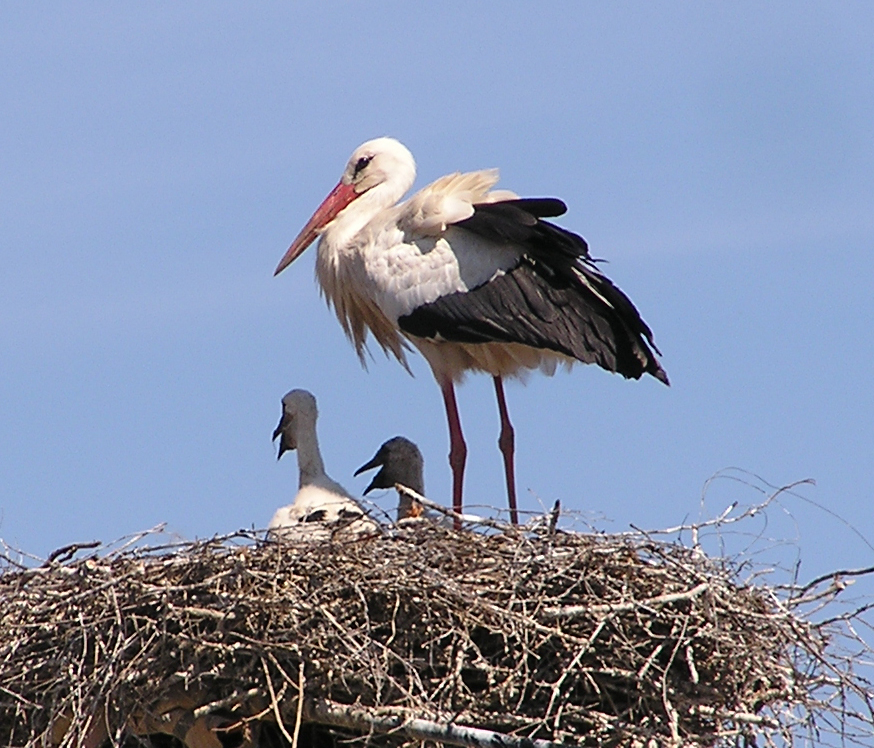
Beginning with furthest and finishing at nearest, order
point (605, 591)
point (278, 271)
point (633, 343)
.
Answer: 1. point (278, 271)
2. point (633, 343)
3. point (605, 591)

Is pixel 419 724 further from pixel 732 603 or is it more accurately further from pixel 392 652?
pixel 732 603

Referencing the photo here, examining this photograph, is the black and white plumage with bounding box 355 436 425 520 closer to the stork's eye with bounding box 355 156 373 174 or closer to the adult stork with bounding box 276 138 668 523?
the adult stork with bounding box 276 138 668 523

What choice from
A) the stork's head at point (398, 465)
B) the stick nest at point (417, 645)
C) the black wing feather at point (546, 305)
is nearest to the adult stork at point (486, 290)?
the black wing feather at point (546, 305)

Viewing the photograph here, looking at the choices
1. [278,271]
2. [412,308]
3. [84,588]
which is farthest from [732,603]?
[278,271]

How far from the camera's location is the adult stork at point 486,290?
32.4 feet

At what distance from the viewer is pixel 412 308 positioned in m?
10.1

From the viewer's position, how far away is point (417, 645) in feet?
24.2

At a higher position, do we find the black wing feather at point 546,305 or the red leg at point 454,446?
the black wing feather at point 546,305

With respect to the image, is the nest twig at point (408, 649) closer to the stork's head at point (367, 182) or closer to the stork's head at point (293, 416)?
the stork's head at point (293, 416)

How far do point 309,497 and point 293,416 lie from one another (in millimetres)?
666

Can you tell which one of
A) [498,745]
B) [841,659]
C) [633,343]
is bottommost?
[498,745]

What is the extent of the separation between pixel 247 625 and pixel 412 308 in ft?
10.1

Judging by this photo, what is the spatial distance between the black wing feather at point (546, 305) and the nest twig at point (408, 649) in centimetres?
237

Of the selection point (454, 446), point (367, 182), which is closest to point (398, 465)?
point (454, 446)
